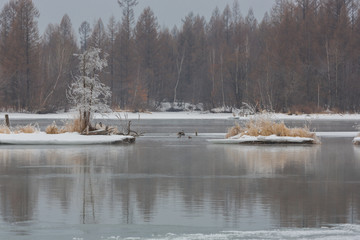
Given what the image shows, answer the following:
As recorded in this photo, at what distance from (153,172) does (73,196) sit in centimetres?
497

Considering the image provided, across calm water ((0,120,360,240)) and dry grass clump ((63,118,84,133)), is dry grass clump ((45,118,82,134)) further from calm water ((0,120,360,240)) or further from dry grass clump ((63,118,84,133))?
calm water ((0,120,360,240))

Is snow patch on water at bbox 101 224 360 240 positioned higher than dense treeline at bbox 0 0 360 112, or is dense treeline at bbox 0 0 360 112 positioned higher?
dense treeline at bbox 0 0 360 112

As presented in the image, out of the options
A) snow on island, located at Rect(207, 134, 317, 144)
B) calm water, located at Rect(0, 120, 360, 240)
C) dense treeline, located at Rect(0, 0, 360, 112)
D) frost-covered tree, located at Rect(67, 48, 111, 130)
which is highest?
dense treeline, located at Rect(0, 0, 360, 112)

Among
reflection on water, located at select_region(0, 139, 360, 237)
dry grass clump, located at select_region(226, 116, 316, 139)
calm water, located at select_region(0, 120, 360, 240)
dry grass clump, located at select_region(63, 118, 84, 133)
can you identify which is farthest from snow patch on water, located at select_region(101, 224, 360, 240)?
dry grass clump, located at select_region(63, 118, 84, 133)

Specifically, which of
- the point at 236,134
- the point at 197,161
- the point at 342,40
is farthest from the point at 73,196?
the point at 342,40

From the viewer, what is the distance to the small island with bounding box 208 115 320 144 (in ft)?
100

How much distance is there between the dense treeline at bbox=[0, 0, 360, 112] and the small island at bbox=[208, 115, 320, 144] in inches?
1565

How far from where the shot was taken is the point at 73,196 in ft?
45.2

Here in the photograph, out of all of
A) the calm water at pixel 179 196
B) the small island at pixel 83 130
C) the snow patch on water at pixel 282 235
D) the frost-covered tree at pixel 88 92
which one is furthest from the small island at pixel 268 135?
the snow patch on water at pixel 282 235

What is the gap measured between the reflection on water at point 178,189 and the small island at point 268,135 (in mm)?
5064

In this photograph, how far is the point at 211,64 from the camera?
93.2 metres

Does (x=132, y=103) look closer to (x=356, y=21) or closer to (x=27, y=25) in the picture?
(x=27, y=25)

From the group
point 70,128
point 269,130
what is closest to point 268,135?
point 269,130

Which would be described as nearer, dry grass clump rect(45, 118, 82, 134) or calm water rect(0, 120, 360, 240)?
calm water rect(0, 120, 360, 240)
